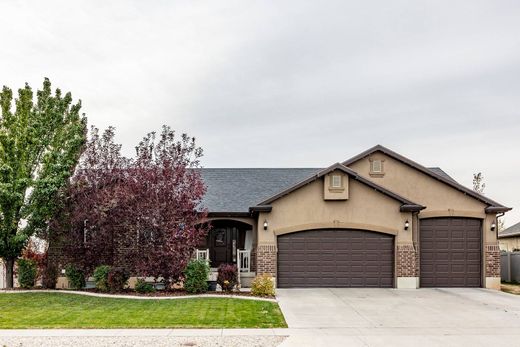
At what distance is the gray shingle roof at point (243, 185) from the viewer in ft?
73.0

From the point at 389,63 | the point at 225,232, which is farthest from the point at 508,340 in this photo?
the point at 225,232

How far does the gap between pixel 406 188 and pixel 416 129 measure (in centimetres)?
547

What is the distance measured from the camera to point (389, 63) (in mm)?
19703

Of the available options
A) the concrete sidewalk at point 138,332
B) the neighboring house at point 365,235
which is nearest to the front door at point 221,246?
the neighboring house at point 365,235

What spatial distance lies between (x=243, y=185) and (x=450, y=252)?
9480 mm

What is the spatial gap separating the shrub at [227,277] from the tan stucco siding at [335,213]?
85.5 inches

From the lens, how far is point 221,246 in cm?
2425

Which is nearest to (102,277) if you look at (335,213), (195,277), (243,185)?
(195,277)

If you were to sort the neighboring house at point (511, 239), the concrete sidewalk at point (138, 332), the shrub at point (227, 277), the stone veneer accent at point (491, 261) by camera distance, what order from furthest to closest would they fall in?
the neighboring house at point (511, 239), the stone veneer accent at point (491, 261), the shrub at point (227, 277), the concrete sidewalk at point (138, 332)

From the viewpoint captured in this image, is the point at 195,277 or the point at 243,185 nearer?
the point at 195,277

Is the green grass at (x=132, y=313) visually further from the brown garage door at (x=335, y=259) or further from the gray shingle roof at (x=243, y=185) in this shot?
the gray shingle roof at (x=243, y=185)

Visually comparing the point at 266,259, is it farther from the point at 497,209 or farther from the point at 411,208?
the point at 497,209

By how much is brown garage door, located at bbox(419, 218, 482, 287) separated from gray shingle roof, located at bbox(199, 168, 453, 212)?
458 centimetres

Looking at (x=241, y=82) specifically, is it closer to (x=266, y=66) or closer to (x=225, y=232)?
(x=266, y=66)
